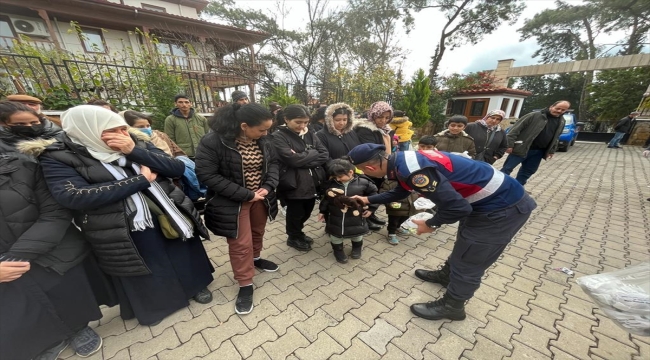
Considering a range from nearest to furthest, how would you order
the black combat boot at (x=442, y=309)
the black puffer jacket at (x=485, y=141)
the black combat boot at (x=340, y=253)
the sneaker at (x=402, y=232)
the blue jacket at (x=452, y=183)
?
the blue jacket at (x=452, y=183), the black combat boot at (x=442, y=309), the black combat boot at (x=340, y=253), the sneaker at (x=402, y=232), the black puffer jacket at (x=485, y=141)

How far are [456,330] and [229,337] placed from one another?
192cm

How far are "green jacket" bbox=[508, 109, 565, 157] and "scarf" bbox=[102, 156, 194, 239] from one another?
17.6 feet

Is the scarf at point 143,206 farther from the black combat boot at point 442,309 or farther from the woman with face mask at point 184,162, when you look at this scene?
the black combat boot at point 442,309

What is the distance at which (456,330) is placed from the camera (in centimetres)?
200

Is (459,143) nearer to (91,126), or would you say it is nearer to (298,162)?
(298,162)

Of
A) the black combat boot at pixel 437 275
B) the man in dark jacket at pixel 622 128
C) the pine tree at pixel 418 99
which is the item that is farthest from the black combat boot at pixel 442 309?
the man in dark jacket at pixel 622 128

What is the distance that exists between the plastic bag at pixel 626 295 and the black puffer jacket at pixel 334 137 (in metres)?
2.39

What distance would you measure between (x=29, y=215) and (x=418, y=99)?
38.6 feet

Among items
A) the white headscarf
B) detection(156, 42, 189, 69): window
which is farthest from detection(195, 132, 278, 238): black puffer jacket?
detection(156, 42, 189, 69): window

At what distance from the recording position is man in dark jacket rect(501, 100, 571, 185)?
411 centimetres

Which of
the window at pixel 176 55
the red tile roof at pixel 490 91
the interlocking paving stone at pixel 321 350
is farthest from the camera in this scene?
the red tile roof at pixel 490 91

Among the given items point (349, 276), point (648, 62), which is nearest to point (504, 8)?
point (648, 62)

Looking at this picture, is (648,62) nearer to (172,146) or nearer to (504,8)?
(504,8)

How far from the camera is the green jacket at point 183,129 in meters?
3.89
